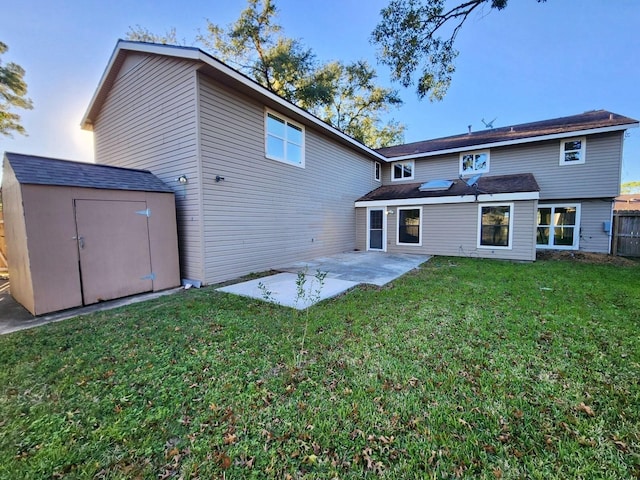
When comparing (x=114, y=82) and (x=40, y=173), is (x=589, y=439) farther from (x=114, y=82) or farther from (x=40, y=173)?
(x=114, y=82)

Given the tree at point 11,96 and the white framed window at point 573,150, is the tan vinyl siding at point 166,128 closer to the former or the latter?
the tree at point 11,96

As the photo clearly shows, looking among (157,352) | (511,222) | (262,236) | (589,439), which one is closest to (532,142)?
(511,222)

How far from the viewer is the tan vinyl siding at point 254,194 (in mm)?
6246

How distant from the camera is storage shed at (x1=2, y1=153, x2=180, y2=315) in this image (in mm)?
4328

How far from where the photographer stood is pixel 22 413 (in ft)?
6.95

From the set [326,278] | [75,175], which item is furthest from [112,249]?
[326,278]

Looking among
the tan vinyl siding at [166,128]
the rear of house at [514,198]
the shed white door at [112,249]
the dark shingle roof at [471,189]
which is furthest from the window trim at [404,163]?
the shed white door at [112,249]

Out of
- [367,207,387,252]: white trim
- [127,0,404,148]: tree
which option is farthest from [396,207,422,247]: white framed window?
[127,0,404,148]: tree

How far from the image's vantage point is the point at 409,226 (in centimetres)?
1156

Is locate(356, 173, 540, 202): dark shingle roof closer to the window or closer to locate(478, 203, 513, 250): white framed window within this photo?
locate(478, 203, 513, 250): white framed window

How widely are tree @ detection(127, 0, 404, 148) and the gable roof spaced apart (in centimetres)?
816

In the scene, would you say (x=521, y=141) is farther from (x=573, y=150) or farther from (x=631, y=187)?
(x=631, y=187)

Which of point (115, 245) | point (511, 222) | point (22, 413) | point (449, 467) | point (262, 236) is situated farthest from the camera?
point (511, 222)

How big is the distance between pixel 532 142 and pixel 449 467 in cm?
1335
